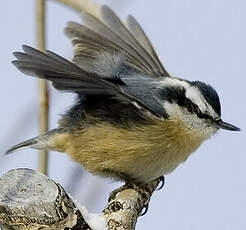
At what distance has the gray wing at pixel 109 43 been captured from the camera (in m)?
3.18

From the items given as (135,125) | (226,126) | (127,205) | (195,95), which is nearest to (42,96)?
(127,205)

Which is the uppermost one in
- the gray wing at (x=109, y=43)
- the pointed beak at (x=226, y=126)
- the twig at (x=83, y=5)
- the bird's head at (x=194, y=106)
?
the twig at (x=83, y=5)

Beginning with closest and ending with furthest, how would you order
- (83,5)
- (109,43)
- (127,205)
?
1. (127,205)
2. (83,5)
3. (109,43)

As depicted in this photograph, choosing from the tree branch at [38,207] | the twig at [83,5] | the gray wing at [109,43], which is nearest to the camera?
the tree branch at [38,207]

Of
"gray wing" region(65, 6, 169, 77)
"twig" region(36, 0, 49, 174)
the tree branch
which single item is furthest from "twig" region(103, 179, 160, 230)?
"gray wing" region(65, 6, 169, 77)

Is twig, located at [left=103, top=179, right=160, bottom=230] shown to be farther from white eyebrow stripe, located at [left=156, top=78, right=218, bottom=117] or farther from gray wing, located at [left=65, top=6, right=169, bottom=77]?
gray wing, located at [left=65, top=6, right=169, bottom=77]

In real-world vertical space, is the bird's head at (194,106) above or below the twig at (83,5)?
below

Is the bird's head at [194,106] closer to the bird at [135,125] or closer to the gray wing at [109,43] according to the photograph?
the bird at [135,125]

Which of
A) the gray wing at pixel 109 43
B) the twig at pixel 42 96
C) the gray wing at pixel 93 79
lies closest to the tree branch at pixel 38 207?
the twig at pixel 42 96

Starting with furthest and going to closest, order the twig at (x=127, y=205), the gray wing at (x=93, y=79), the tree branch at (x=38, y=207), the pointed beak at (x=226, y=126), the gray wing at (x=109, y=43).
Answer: the gray wing at (x=109, y=43) → the pointed beak at (x=226, y=126) → the gray wing at (x=93, y=79) → the twig at (x=127, y=205) → the tree branch at (x=38, y=207)

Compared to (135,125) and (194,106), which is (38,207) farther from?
(194,106)

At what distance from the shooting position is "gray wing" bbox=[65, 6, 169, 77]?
3.18 meters

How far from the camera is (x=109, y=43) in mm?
3266

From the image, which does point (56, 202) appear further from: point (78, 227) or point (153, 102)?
point (153, 102)
